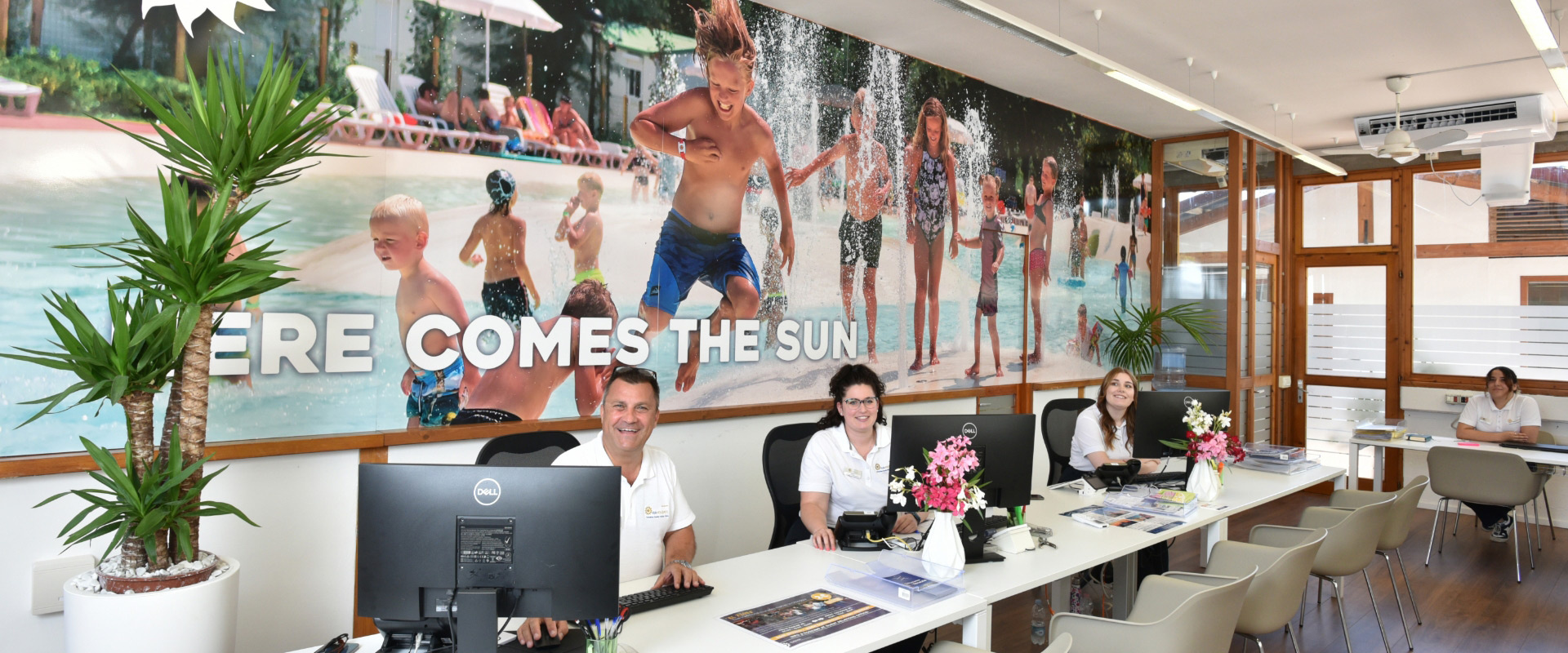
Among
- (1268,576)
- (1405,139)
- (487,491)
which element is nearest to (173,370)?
(487,491)

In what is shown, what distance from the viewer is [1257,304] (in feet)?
26.3

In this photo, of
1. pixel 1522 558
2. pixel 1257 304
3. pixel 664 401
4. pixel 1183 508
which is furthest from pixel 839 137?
pixel 1522 558

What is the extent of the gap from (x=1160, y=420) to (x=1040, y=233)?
2.84 metres

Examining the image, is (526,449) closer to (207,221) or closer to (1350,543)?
(207,221)

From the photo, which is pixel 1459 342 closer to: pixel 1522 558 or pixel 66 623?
pixel 1522 558

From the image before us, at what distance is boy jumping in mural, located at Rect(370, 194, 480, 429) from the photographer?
3.34 metres

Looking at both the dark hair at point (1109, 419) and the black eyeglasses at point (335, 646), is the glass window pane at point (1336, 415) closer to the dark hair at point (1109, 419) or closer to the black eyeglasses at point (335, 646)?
the dark hair at point (1109, 419)

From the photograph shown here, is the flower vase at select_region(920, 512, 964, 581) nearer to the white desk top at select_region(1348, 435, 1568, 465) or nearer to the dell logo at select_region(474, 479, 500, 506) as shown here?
the dell logo at select_region(474, 479, 500, 506)

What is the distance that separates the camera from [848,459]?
339 centimetres

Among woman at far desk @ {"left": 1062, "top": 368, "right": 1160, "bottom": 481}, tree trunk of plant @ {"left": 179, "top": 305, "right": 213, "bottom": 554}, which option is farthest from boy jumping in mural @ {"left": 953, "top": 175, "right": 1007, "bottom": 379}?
tree trunk of plant @ {"left": 179, "top": 305, "right": 213, "bottom": 554}

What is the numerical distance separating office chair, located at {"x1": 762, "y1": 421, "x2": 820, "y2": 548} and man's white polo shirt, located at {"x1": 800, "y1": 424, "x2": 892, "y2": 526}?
8 cm

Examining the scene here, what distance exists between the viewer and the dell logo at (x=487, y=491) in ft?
6.15

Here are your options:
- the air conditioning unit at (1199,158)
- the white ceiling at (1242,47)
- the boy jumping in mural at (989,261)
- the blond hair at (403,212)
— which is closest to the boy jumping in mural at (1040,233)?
the boy jumping in mural at (989,261)

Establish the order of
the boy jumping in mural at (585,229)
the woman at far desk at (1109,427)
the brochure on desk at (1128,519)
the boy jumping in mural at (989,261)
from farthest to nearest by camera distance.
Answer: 1. the boy jumping in mural at (989,261)
2. the woman at far desk at (1109,427)
3. the boy jumping in mural at (585,229)
4. the brochure on desk at (1128,519)
